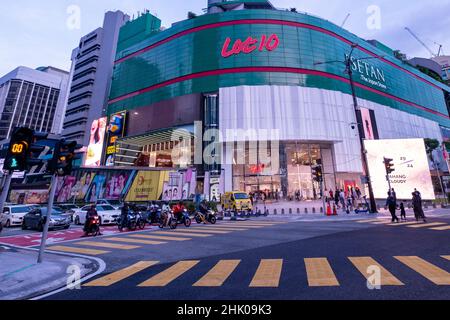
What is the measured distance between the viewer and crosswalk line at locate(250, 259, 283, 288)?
4.91m

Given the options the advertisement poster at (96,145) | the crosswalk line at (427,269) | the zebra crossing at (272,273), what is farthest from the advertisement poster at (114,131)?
the crosswalk line at (427,269)

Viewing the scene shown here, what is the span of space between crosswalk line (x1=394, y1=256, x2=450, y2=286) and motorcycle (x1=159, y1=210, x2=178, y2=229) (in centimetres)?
1246

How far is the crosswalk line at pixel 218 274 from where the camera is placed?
5115mm

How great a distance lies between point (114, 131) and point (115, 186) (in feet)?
94.3

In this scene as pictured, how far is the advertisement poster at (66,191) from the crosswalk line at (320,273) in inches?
1441

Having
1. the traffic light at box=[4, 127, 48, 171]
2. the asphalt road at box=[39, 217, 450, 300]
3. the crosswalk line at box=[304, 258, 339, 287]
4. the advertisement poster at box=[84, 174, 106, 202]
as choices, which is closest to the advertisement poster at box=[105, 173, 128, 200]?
the advertisement poster at box=[84, 174, 106, 202]

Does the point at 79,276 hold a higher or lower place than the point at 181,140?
lower

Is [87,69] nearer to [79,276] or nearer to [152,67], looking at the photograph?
[152,67]

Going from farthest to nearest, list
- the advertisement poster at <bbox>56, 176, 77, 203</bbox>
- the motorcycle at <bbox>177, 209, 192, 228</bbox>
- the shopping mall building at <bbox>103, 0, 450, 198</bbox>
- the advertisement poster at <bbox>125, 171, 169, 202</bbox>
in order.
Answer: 1. the shopping mall building at <bbox>103, 0, 450, 198</bbox>
2. the advertisement poster at <bbox>56, 176, 77, 203</bbox>
3. the advertisement poster at <bbox>125, 171, 169, 202</bbox>
4. the motorcycle at <bbox>177, 209, 192, 228</bbox>

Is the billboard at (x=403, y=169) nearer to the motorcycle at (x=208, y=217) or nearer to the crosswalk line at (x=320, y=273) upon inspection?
the motorcycle at (x=208, y=217)

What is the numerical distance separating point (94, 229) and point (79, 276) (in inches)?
351

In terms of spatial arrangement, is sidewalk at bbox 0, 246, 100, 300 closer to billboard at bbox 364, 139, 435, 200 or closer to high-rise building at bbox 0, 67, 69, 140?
billboard at bbox 364, 139, 435, 200

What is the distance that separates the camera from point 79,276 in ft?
20.3

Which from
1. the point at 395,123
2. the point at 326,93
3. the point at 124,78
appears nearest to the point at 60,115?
the point at 124,78
